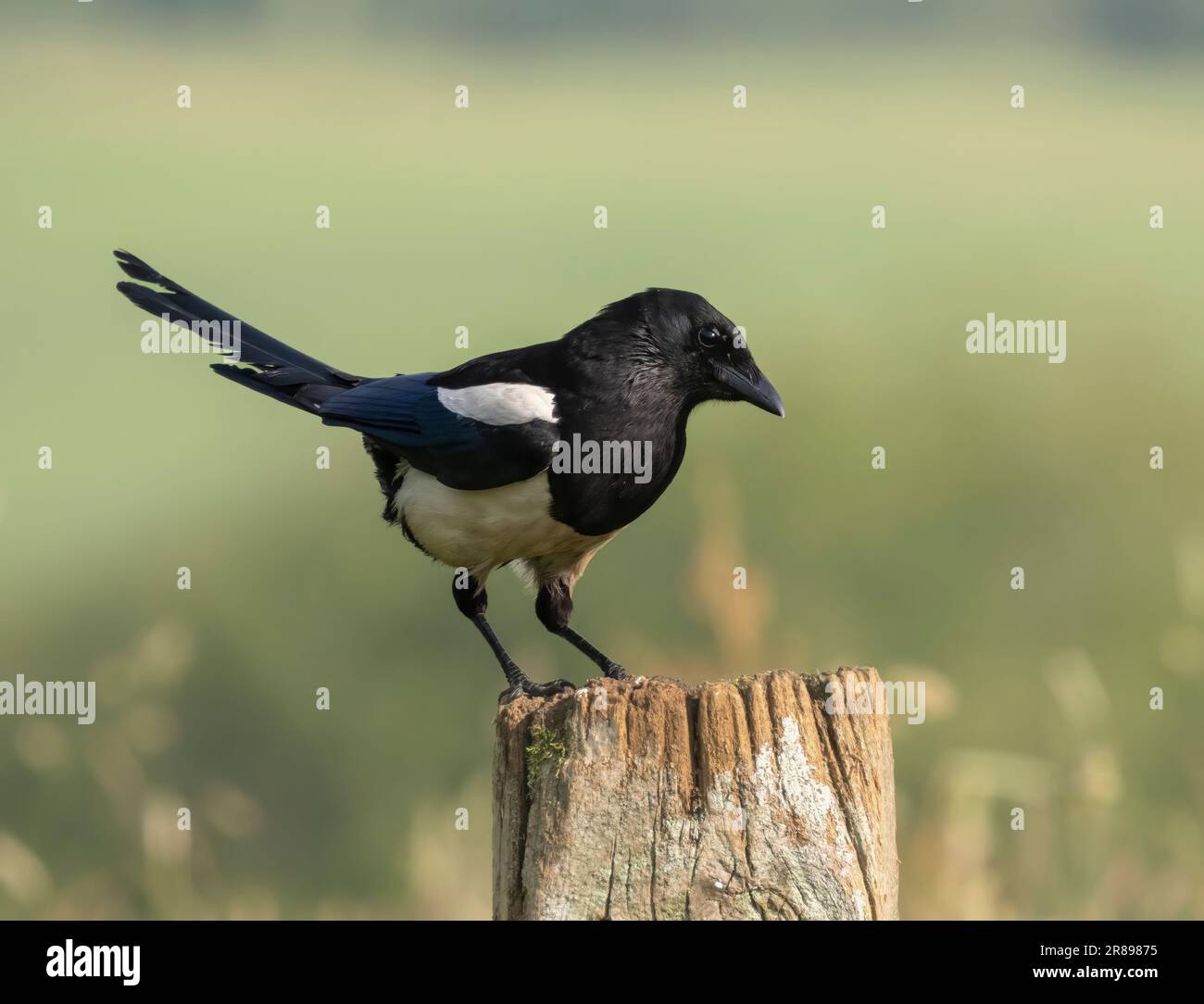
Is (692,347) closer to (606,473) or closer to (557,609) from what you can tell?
(606,473)

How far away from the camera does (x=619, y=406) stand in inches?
176

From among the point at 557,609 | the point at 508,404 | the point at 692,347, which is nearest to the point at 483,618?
the point at 557,609

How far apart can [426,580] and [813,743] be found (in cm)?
493

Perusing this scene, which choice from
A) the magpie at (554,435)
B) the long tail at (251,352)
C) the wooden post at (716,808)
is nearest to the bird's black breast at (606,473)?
the magpie at (554,435)

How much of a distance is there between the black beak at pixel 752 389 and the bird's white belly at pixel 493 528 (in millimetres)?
611

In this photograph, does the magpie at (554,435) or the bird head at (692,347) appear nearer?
the magpie at (554,435)

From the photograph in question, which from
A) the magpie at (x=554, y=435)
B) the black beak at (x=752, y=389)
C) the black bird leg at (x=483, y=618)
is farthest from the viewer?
the black bird leg at (x=483, y=618)

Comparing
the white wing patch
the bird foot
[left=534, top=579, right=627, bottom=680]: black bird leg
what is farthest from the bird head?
the bird foot

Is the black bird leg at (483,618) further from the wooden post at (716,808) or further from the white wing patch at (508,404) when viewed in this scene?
A: the wooden post at (716,808)

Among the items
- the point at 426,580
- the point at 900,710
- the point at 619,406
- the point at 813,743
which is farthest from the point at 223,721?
the point at 813,743

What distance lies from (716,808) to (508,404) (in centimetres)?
187

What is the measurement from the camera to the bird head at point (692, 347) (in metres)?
4.59

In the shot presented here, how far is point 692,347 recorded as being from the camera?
461cm

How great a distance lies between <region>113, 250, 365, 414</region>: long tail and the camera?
5.36 metres
